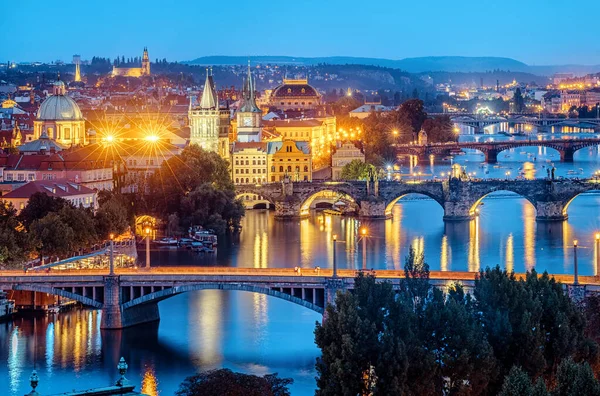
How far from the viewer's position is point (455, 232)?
48.9 m

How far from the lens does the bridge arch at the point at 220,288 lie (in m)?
29.9

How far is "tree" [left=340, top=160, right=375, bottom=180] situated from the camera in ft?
198

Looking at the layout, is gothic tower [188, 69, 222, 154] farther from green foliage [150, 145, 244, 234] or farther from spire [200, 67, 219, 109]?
green foliage [150, 145, 244, 234]

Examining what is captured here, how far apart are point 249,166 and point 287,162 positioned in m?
1.47

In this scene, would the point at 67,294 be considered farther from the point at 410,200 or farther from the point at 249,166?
the point at 410,200

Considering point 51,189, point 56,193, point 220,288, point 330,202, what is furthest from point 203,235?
point 220,288

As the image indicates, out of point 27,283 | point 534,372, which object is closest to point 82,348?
point 27,283

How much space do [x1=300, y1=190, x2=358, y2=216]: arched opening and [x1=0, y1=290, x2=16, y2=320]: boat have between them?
22141mm

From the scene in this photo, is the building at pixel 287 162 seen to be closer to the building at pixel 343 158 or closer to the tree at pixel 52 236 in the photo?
the building at pixel 343 158

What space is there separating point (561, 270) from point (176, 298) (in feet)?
29.8

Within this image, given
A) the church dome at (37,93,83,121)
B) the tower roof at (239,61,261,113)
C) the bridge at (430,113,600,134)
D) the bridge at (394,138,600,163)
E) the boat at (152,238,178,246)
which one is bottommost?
the boat at (152,238,178,246)

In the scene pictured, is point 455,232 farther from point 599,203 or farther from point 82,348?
point 82,348

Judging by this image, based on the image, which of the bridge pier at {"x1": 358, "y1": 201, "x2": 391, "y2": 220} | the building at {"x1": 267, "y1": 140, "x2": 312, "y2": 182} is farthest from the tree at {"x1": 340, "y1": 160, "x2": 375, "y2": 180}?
the bridge pier at {"x1": 358, "y1": 201, "x2": 391, "y2": 220}

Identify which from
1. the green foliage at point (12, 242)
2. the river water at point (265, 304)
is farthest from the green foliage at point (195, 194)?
the green foliage at point (12, 242)
